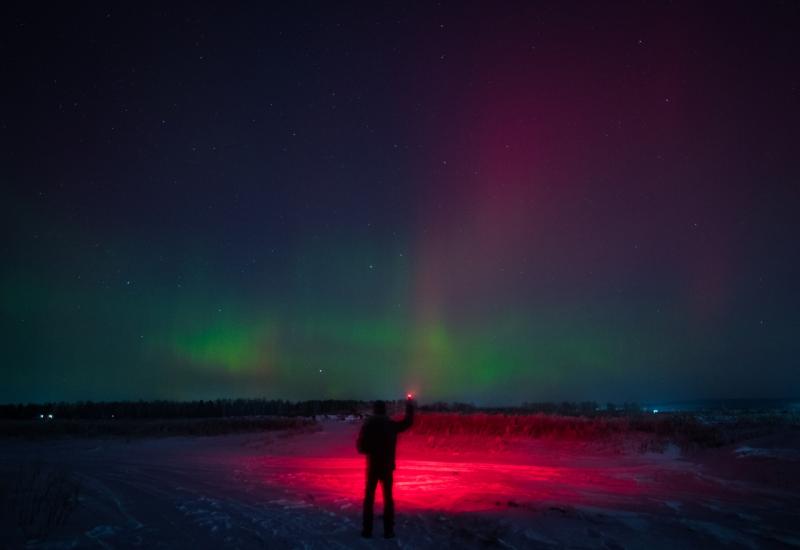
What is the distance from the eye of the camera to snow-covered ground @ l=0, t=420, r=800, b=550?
9.48m

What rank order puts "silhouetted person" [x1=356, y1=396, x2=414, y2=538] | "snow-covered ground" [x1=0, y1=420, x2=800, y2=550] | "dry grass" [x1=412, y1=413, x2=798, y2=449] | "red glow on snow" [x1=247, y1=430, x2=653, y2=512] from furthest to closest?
1. "dry grass" [x1=412, y1=413, x2=798, y2=449]
2. "red glow on snow" [x1=247, y1=430, x2=653, y2=512]
3. "silhouetted person" [x1=356, y1=396, x2=414, y2=538]
4. "snow-covered ground" [x1=0, y1=420, x2=800, y2=550]

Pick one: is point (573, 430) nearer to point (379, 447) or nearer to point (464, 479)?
point (464, 479)

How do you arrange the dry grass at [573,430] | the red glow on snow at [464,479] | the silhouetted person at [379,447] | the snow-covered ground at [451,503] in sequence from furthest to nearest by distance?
the dry grass at [573,430], the red glow on snow at [464,479], the silhouetted person at [379,447], the snow-covered ground at [451,503]

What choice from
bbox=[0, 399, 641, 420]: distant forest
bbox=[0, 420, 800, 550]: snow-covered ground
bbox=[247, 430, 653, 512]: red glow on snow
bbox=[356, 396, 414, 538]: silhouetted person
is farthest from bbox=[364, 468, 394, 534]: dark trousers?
bbox=[0, 399, 641, 420]: distant forest

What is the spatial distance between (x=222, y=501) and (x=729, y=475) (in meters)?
15.9

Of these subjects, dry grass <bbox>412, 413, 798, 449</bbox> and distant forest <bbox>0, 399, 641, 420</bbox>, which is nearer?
dry grass <bbox>412, 413, 798, 449</bbox>

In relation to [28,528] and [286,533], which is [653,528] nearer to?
[286,533]

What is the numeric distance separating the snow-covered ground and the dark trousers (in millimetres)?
289

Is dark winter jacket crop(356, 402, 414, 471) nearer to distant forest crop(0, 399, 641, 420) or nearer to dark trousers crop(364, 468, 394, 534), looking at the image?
dark trousers crop(364, 468, 394, 534)

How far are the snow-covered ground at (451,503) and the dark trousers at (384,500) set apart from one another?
11.4 inches

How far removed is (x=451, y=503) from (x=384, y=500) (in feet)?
12.0

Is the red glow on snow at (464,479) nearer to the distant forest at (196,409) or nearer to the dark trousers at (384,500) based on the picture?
the dark trousers at (384,500)

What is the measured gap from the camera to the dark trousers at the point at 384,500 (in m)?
9.53

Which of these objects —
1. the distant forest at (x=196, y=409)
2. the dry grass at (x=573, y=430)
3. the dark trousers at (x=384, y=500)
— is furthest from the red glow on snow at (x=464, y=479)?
the distant forest at (x=196, y=409)
